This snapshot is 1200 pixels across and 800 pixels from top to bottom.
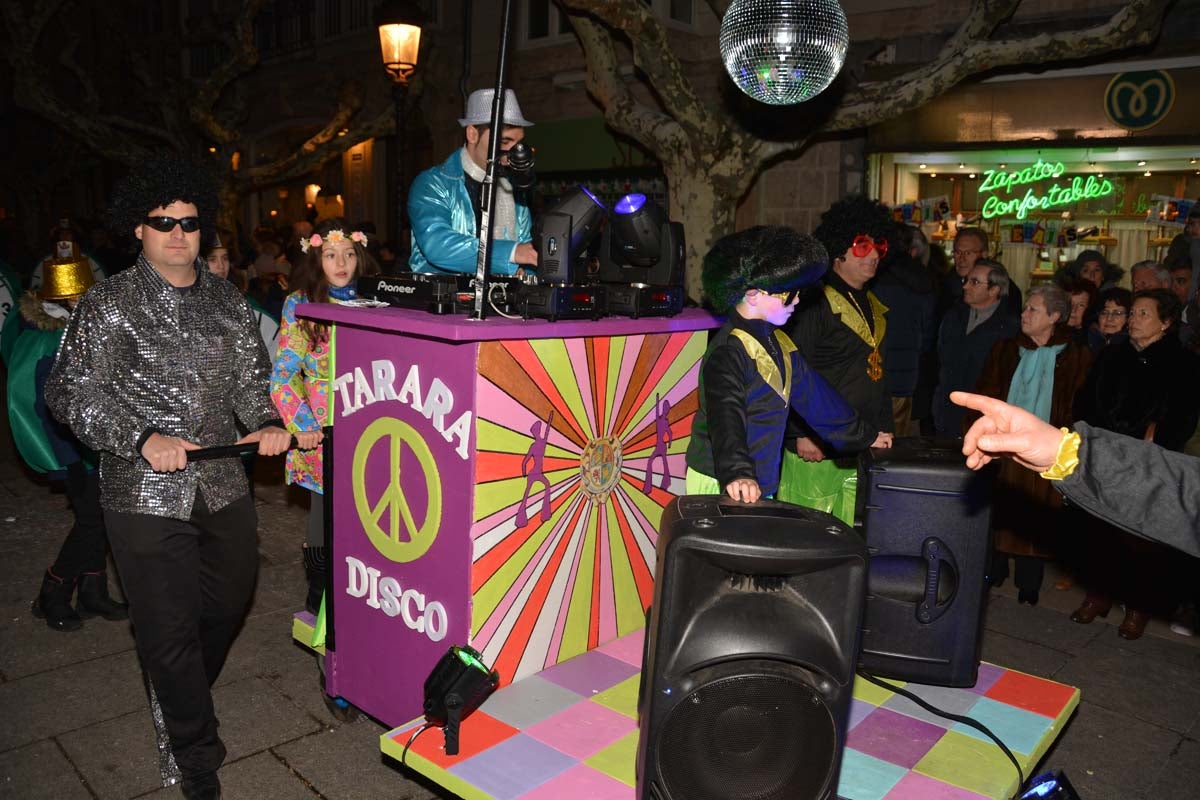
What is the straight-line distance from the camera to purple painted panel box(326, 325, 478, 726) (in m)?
2.90

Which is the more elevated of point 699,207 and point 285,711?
point 699,207

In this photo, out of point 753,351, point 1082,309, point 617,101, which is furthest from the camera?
point 617,101

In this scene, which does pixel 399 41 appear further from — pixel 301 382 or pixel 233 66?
pixel 301 382

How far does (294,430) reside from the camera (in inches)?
155

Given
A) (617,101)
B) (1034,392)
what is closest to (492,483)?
(1034,392)

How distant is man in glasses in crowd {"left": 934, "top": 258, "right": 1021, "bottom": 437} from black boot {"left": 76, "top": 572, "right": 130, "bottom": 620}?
5.08m

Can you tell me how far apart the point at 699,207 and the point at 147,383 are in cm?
565

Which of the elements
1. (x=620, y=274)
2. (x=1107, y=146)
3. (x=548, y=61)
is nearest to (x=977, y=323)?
(x=620, y=274)

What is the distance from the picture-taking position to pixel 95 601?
4695 millimetres

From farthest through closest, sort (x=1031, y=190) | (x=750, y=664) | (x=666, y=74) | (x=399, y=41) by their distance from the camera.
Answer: (x=1031, y=190) < (x=399, y=41) < (x=666, y=74) < (x=750, y=664)

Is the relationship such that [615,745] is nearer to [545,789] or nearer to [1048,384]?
[545,789]

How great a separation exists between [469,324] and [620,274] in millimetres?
967

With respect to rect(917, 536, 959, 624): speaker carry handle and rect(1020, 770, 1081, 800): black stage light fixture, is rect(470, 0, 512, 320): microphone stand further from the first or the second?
rect(1020, 770, 1081, 800): black stage light fixture

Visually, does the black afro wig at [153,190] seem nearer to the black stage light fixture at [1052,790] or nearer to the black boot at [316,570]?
the black boot at [316,570]
